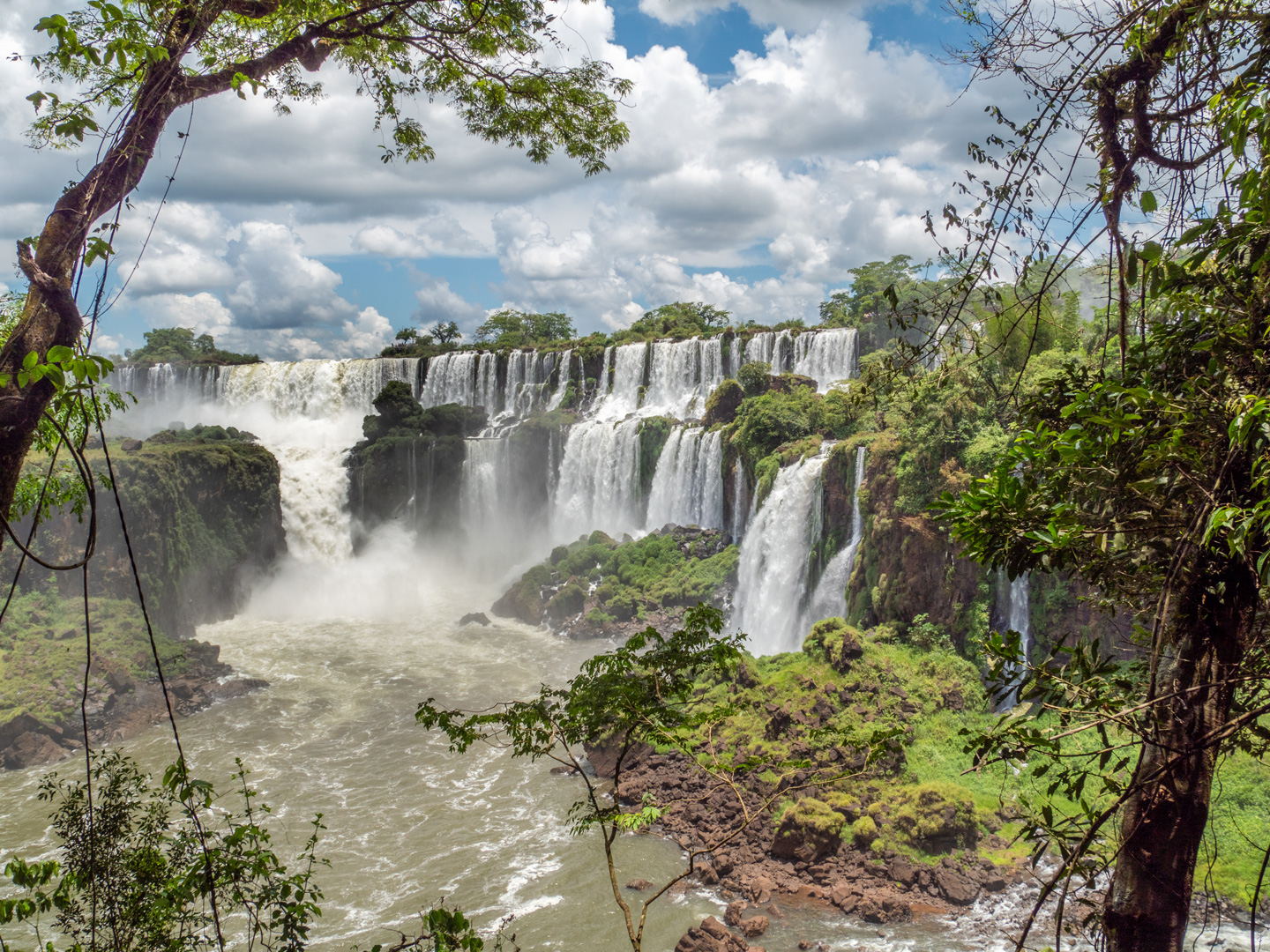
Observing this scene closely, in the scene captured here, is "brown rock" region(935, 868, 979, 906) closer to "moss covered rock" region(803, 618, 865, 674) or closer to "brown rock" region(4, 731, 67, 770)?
"moss covered rock" region(803, 618, 865, 674)

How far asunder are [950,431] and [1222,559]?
11670mm

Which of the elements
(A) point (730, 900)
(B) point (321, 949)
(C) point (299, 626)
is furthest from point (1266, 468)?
(C) point (299, 626)

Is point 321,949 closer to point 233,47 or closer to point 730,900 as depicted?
point 730,900

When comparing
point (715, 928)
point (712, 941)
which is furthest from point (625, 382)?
point (712, 941)

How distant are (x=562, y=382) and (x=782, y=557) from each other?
17.1m

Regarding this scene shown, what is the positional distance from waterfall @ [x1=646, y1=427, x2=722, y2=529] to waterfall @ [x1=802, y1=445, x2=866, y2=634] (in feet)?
22.3

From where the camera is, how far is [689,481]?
24.0 meters

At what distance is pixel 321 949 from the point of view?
827 cm

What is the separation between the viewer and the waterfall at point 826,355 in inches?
1063

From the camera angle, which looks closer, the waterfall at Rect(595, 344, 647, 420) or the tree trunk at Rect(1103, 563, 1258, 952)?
the tree trunk at Rect(1103, 563, 1258, 952)

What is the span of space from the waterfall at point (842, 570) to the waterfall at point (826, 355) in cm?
1115

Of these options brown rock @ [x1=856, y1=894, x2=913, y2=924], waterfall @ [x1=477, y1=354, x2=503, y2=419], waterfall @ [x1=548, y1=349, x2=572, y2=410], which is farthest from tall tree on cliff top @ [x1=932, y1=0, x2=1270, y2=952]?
waterfall @ [x1=477, y1=354, x2=503, y2=419]

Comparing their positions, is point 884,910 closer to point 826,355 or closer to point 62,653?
point 62,653

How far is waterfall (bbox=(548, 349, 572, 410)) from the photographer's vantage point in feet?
107
